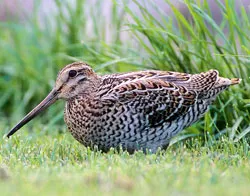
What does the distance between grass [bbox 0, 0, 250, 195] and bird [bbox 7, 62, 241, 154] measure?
0.58 feet

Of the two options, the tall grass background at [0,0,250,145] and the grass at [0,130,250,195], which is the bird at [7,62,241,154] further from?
the tall grass background at [0,0,250,145]

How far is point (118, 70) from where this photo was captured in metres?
7.63

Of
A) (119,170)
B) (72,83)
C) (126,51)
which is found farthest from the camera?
(126,51)

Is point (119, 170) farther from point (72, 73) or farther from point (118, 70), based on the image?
point (118, 70)

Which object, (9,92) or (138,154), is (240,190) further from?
(9,92)

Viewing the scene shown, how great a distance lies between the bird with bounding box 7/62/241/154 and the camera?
547cm

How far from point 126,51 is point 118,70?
35 cm

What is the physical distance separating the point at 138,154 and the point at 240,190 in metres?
1.52

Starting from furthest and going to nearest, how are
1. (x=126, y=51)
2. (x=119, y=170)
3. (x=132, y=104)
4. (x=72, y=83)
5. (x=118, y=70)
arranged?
(x=126, y=51) < (x=118, y=70) < (x=72, y=83) < (x=132, y=104) < (x=119, y=170)

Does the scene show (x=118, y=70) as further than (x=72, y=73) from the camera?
Yes

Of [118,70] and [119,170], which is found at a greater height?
[119,170]

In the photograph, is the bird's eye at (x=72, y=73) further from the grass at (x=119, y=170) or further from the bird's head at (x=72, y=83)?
the grass at (x=119, y=170)

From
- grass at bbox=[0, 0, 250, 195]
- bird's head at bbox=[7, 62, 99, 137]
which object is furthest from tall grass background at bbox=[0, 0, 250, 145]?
bird's head at bbox=[7, 62, 99, 137]

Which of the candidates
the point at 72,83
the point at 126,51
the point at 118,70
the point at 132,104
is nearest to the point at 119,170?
the point at 132,104
